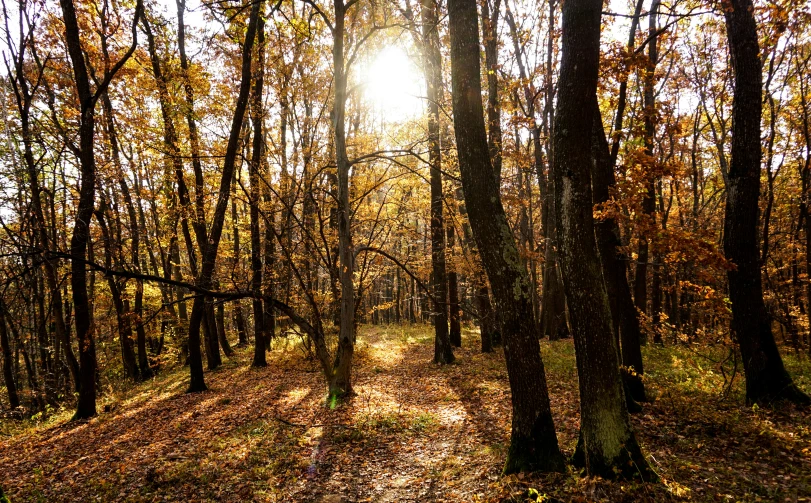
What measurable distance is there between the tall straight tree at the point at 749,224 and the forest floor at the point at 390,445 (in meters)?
0.61

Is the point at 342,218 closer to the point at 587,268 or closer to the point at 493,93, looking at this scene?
the point at 587,268

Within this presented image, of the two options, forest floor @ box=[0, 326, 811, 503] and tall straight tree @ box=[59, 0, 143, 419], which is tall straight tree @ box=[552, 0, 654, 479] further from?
tall straight tree @ box=[59, 0, 143, 419]

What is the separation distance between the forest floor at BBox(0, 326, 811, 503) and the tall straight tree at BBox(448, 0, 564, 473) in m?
0.44

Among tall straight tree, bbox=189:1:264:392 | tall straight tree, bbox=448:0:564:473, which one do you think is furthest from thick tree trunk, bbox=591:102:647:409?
tall straight tree, bbox=189:1:264:392

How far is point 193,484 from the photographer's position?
20.6ft

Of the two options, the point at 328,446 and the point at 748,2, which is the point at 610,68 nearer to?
the point at 748,2

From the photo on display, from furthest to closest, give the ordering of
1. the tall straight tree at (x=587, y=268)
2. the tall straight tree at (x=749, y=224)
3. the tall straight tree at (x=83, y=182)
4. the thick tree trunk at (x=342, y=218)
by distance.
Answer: the tall straight tree at (x=83, y=182)
the thick tree trunk at (x=342, y=218)
the tall straight tree at (x=749, y=224)
the tall straight tree at (x=587, y=268)

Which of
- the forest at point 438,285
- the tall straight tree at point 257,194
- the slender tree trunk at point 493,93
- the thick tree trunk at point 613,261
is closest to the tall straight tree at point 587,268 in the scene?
the forest at point 438,285

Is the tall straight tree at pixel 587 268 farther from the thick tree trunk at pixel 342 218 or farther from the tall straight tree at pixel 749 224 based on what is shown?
the thick tree trunk at pixel 342 218

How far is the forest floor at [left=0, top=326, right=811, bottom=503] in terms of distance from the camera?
516cm

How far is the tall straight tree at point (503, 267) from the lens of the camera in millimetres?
5238

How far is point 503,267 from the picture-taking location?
17.2 ft

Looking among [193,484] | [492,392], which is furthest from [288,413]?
[492,392]

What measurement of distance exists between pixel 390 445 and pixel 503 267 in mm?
4364
